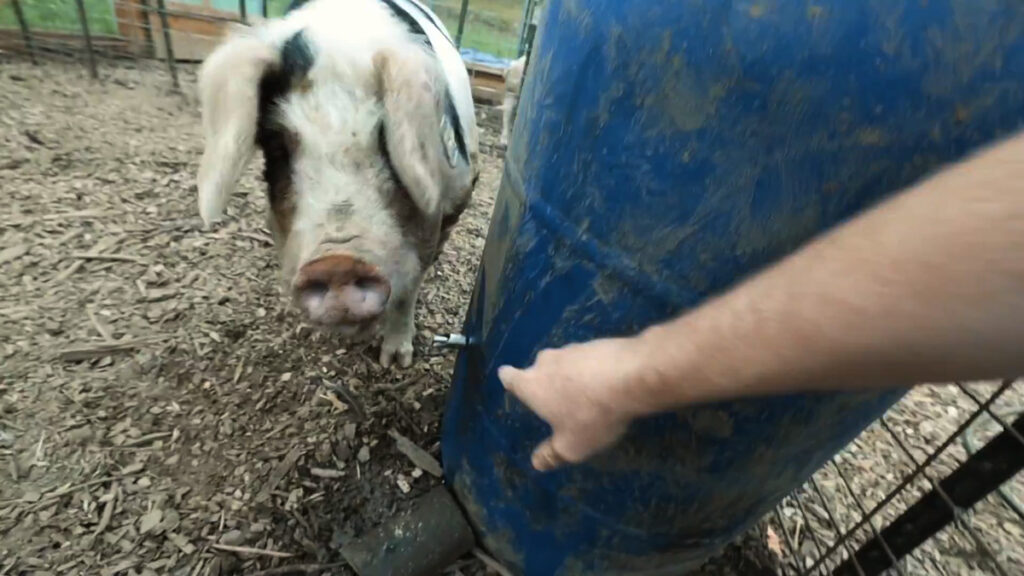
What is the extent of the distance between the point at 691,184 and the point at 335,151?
0.81 m

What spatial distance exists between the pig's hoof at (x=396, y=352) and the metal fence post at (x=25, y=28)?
3046mm

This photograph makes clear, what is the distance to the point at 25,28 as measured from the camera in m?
3.34

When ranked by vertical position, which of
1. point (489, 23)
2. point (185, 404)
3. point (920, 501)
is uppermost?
point (920, 501)

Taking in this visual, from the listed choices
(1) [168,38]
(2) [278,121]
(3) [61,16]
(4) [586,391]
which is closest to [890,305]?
(4) [586,391]

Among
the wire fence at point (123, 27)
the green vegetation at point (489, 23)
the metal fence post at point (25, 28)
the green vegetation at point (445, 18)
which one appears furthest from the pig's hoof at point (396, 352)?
the green vegetation at point (489, 23)

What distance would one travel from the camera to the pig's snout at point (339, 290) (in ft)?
3.90

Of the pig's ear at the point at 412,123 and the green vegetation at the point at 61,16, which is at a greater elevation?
the pig's ear at the point at 412,123

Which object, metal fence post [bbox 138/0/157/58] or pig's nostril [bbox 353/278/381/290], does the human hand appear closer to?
pig's nostril [bbox 353/278/381/290]

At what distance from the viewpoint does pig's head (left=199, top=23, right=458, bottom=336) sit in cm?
122

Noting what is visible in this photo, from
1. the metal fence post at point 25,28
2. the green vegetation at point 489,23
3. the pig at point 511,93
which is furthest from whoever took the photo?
the green vegetation at point 489,23

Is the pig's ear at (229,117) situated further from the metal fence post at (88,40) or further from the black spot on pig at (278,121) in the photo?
the metal fence post at (88,40)

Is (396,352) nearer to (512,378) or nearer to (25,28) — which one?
(512,378)

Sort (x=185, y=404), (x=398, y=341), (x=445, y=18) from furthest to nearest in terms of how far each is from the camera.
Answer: (x=445, y=18), (x=398, y=341), (x=185, y=404)

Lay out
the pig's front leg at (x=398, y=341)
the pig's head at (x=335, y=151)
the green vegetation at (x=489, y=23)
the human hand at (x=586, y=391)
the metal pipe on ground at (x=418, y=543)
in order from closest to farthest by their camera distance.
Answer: the human hand at (x=586, y=391) → the pig's head at (x=335, y=151) → the metal pipe on ground at (x=418, y=543) → the pig's front leg at (x=398, y=341) → the green vegetation at (x=489, y=23)
